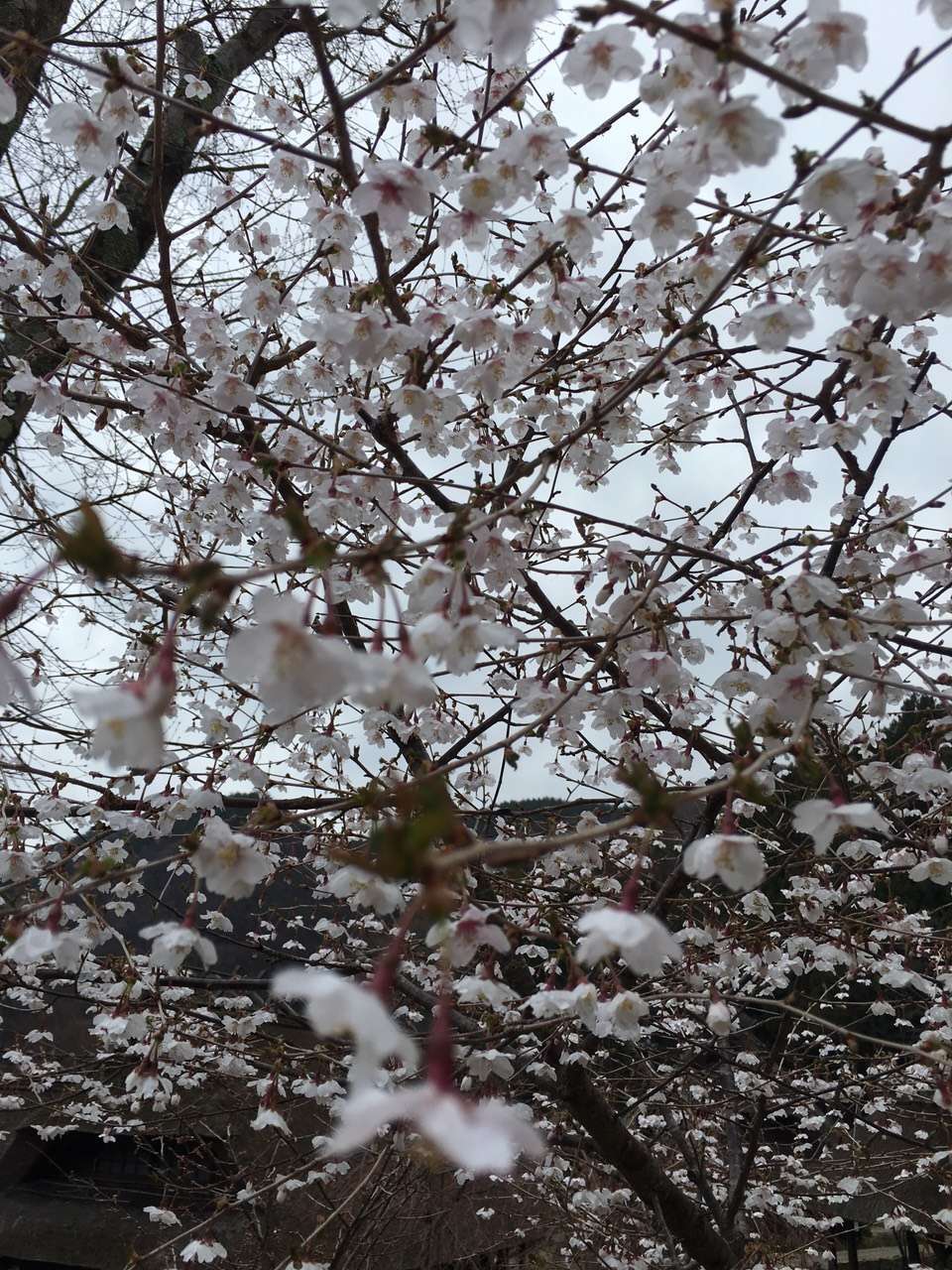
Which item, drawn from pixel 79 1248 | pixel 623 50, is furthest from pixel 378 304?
pixel 79 1248

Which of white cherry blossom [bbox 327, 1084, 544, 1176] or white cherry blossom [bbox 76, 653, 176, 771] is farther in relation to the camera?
white cherry blossom [bbox 76, 653, 176, 771]

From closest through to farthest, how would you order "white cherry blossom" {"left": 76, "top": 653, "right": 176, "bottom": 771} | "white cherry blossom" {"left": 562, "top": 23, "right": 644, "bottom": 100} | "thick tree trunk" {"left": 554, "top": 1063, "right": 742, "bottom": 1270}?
"white cherry blossom" {"left": 76, "top": 653, "right": 176, "bottom": 771}
"white cherry blossom" {"left": 562, "top": 23, "right": 644, "bottom": 100}
"thick tree trunk" {"left": 554, "top": 1063, "right": 742, "bottom": 1270}

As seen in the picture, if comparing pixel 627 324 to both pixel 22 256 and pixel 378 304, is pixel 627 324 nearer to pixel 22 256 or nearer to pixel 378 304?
pixel 378 304

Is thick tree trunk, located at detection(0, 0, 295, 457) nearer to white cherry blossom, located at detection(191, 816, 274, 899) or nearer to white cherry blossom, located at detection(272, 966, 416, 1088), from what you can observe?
white cherry blossom, located at detection(191, 816, 274, 899)

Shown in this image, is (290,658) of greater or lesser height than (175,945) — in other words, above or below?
above

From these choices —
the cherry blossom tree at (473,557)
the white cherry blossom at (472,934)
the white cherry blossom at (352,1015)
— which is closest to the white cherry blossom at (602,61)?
the cherry blossom tree at (473,557)

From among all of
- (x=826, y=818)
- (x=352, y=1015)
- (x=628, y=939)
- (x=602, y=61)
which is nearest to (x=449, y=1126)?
(x=352, y=1015)

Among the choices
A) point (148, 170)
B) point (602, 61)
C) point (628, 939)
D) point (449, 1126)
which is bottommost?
point (449, 1126)

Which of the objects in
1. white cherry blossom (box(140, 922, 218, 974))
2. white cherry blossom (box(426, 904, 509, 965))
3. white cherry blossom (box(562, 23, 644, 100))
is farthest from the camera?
white cherry blossom (box(562, 23, 644, 100))

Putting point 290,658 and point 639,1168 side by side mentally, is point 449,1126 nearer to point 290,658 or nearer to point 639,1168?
point 290,658

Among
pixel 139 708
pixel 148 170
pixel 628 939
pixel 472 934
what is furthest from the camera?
pixel 148 170

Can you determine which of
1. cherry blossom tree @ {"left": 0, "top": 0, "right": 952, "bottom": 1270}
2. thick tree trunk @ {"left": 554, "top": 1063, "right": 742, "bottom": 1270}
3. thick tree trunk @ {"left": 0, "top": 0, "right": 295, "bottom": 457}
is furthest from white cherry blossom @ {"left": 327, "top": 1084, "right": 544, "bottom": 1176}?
thick tree trunk @ {"left": 0, "top": 0, "right": 295, "bottom": 457}

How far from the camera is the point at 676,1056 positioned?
21.2 feet

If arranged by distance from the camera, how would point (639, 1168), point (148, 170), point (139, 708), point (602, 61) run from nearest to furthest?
1. point (139, 708)
2. point (602, 61)
3. point (639, 1168)
4. point (148, 170)
